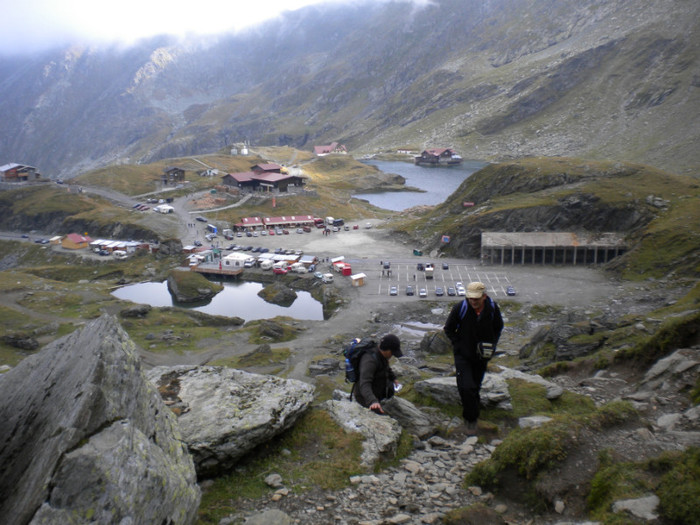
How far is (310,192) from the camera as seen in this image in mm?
135625

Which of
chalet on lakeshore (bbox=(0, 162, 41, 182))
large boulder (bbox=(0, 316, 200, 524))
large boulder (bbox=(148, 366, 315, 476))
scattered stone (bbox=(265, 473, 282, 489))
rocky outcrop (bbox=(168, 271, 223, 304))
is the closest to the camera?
large boulder (bbox=(0, 316, 200, 524))

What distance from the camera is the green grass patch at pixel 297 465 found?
9874mm

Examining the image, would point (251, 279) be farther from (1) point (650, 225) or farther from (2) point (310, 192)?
(1) point (650, 225)

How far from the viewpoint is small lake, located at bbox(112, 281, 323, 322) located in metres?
71.9

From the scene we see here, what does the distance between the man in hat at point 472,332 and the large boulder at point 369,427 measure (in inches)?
79.0

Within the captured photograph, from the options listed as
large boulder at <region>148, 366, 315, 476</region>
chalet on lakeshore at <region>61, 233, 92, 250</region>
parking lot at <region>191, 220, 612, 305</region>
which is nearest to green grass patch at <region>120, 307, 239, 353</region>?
parking lot at <region>191, 220, 612, 305</region>

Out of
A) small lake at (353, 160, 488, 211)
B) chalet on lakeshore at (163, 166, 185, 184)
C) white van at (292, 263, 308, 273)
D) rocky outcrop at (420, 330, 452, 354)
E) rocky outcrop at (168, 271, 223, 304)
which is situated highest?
chalet on lakeshore at (163, 166, 185, 184)

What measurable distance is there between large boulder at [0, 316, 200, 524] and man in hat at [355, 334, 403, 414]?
4.48 meters

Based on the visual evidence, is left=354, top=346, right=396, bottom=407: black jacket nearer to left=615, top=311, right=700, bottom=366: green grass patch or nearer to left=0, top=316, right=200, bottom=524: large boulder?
left=0, top=316, right=200, bottom=524: large boulder

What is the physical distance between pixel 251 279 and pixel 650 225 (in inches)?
2455

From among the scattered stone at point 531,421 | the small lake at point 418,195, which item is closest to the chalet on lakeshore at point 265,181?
the small lake at point 418,195

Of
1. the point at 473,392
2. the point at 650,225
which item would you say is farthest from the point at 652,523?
the point at 650,225

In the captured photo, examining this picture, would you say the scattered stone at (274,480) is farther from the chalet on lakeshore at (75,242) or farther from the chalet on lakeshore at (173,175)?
the chalet on lakeshore at (173,175)

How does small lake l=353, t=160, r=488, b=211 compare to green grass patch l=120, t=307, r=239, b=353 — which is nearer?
green grass patch l=120, t=307, r=239, b=353
